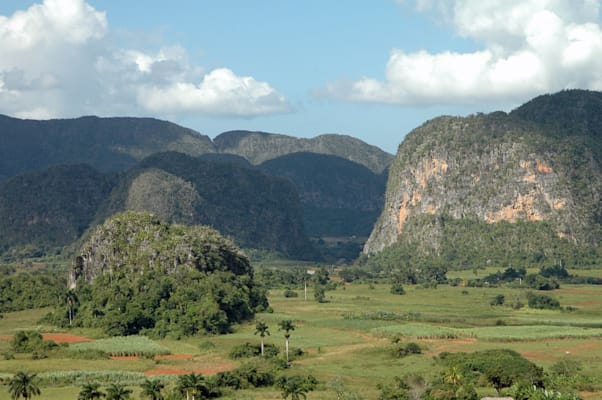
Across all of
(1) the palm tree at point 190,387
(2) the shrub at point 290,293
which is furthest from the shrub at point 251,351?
(2) the shrub at point 290,293

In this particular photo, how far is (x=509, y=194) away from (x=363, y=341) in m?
93.8

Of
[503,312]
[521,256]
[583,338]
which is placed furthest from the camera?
[521,256]

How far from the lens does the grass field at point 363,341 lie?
76062 millimetres

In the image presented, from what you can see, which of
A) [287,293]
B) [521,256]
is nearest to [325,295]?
[287,293]

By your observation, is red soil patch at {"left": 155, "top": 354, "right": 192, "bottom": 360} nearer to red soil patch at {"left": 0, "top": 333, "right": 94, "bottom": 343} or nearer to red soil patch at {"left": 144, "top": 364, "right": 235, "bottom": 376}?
red soil patch at {"left": 144, "top": 364, "right": 235, "bottom": 376}

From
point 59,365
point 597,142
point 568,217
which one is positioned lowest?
point 59,365

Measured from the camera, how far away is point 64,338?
101 m

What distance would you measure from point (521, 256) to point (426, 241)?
77.7 feet

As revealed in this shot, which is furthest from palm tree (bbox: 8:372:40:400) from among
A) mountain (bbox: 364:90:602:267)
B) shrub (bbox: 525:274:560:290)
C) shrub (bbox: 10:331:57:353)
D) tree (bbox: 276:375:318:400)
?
mountain (bbox: 364:90:602:267)

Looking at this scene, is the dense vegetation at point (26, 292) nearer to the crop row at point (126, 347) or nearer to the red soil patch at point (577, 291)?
the crop row at point (126, 347)

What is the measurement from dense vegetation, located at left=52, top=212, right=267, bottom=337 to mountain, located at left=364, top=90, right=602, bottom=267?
60.8 meters

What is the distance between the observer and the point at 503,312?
383 ft

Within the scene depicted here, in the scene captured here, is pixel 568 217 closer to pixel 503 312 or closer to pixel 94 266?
pixel 503 312

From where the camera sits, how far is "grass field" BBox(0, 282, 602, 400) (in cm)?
7606
